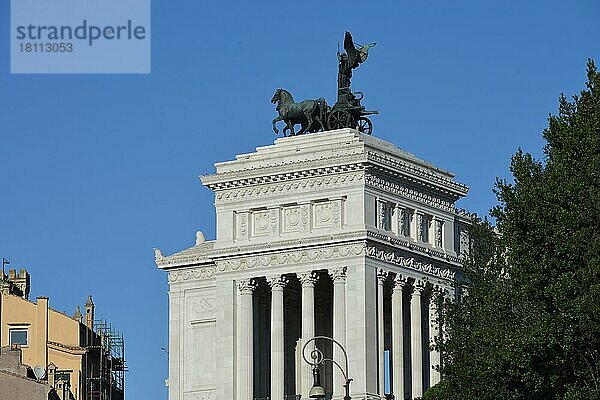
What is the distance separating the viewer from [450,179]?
497 ft

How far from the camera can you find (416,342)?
146 m

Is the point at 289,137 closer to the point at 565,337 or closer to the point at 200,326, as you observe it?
the point at 200,326

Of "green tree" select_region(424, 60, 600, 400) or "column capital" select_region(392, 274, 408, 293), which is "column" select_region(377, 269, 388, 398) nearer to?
"column capital" select_region(392, 274, 408, 293)

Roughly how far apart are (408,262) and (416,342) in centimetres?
476

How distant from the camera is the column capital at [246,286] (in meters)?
146

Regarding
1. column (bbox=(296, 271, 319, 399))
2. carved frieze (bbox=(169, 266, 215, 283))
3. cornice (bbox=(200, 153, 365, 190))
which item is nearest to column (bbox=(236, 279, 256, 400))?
column (bbox=(296, 271, 319, 399))

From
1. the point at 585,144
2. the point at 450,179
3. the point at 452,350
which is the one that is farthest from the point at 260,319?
the point at 585,144

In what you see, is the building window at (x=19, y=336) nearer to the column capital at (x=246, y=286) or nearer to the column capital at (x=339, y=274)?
the column capital at (x=246, y=286)

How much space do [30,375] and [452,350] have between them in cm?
3244

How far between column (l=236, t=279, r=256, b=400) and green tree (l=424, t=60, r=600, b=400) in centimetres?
3470

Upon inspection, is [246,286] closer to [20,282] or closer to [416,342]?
[416,342]

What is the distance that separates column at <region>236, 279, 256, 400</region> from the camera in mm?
144500

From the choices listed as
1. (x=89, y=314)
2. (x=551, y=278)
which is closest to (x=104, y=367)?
(x=89, y=314)

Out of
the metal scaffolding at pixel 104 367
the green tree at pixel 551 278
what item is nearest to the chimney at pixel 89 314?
the metal scaffolding at pixel 104 367
